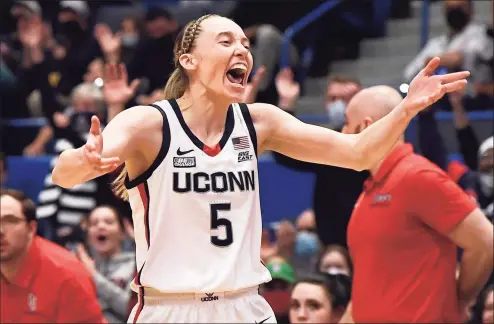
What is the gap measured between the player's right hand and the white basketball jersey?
0.41 metres

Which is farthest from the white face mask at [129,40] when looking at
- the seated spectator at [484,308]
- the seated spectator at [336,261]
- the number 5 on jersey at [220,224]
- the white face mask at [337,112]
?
the number 5 on jersey at [220,224]

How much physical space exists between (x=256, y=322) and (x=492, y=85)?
16.7 ft

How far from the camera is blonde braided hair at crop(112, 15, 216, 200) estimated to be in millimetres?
4531

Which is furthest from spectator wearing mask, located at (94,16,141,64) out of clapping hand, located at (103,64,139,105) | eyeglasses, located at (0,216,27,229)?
clapping hand, located at (103,64,139,105)

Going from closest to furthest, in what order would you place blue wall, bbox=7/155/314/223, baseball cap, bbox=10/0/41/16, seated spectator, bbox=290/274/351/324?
seated spectator, bbox=290/274/351/324
blue wall, bbox=7/155/314/223
baseball cap, bbox=10/0/41/16

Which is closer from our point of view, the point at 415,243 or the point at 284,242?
the point at 415,243

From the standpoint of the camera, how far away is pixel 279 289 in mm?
7734

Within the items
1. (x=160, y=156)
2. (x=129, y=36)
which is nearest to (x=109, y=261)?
(x=160, y=156)

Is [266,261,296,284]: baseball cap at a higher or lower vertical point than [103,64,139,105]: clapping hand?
lower

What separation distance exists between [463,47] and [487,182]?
189 centimetres

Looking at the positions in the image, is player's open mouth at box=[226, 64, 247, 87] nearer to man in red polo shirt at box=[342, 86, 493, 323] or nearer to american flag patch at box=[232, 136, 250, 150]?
american flag patch at box=[232, 136, 250, 150]

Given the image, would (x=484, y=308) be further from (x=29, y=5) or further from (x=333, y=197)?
(x=29, y=5)

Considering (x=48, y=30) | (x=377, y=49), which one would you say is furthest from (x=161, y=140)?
(x=48, y=30)

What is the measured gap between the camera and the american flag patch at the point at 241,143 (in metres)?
4.44
